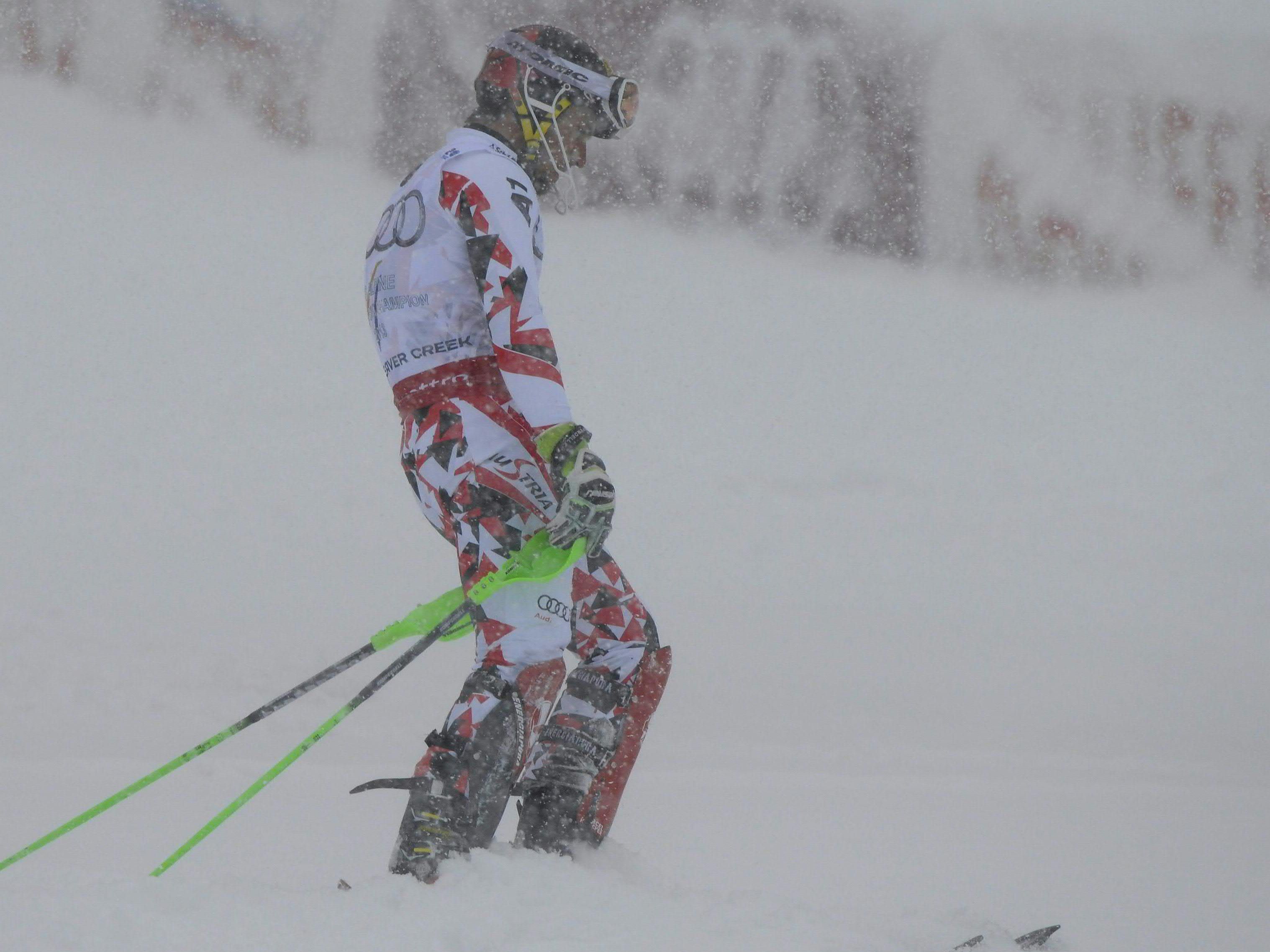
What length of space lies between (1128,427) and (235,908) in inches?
357

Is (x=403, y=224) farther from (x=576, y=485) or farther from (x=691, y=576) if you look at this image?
(x=691, y=576)

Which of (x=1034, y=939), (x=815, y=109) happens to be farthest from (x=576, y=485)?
(x=815, y=109)

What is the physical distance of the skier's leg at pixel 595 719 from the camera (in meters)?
2.36

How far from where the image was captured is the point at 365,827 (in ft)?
10.8

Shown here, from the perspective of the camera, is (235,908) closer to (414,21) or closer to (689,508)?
(689,508)

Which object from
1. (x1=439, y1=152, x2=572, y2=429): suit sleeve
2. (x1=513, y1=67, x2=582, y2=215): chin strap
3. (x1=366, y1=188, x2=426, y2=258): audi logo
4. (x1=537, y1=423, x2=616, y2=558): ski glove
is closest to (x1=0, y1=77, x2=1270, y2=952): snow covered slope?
(x1=537, y1=423, x2=616, y2=558): ski glove

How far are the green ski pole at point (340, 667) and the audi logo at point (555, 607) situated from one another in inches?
7.1

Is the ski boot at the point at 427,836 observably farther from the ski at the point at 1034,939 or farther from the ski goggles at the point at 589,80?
the ski goggles at the point at 589,80

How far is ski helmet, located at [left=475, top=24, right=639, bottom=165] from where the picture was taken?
2328mm

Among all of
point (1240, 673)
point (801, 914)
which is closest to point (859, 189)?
point (1240, 673)

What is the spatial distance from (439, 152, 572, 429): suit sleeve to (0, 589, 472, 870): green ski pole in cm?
43

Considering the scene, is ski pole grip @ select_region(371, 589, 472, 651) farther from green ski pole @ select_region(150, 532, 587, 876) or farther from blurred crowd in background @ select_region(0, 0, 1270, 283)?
blurred crowd in background @ select_region(0, 0, 1270, 283)

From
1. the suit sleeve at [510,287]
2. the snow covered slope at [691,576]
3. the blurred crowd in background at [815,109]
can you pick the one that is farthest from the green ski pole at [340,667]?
the blurred crowd in background at [815,109]

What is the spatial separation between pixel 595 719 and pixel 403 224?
1.07 m
